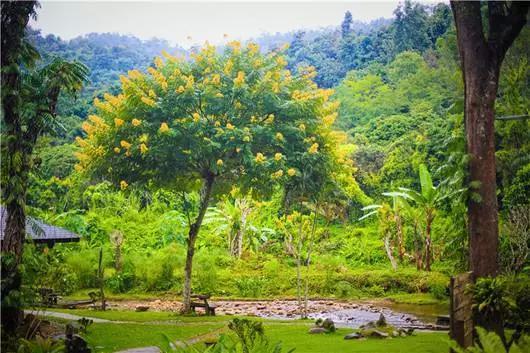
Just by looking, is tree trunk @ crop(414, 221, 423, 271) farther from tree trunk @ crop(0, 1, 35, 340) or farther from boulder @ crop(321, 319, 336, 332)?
tree trunk @ crop(0, 1, 35, 340)

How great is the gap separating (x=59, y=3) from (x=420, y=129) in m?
8.67

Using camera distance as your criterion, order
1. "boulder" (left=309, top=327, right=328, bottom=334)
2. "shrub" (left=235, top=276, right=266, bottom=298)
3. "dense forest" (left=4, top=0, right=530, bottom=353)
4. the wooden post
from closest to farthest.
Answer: the wooden post → "dense forest" (left=4, top=0, right=530, bottom=353) → "boulder" (left=309, top=327, right=328, bottom=334) → "shrub" (left=235, top=276, right=266, bottom=298)

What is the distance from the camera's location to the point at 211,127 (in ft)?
30.1

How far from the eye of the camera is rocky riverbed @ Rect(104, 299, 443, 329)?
29.6 ft

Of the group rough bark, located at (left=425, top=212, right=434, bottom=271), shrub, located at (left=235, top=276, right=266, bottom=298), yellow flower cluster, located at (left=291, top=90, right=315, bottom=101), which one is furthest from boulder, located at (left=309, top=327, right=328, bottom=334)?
shrub, located at (left=235, top=276, right=266, bottom=298)

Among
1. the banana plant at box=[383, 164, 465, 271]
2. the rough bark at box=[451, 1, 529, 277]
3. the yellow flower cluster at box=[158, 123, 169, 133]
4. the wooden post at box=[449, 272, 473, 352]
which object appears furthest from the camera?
the banana plant at box=[383, 164, 465, 271]

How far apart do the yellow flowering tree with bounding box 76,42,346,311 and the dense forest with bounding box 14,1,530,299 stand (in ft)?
0.52

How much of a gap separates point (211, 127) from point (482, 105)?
496cm

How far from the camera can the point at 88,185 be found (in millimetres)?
14180

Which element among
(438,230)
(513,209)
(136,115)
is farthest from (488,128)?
(438,230)

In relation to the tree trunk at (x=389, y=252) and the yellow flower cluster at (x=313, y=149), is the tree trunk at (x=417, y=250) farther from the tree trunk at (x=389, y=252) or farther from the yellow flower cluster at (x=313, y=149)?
the yellow flower cluster at (x=313, y=149)

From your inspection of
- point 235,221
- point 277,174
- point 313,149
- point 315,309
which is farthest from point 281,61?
point 235,221

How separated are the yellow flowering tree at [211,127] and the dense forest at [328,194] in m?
0.16

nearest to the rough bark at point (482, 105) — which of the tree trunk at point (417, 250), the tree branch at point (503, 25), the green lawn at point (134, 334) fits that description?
the tree branch at point (503, 25)
